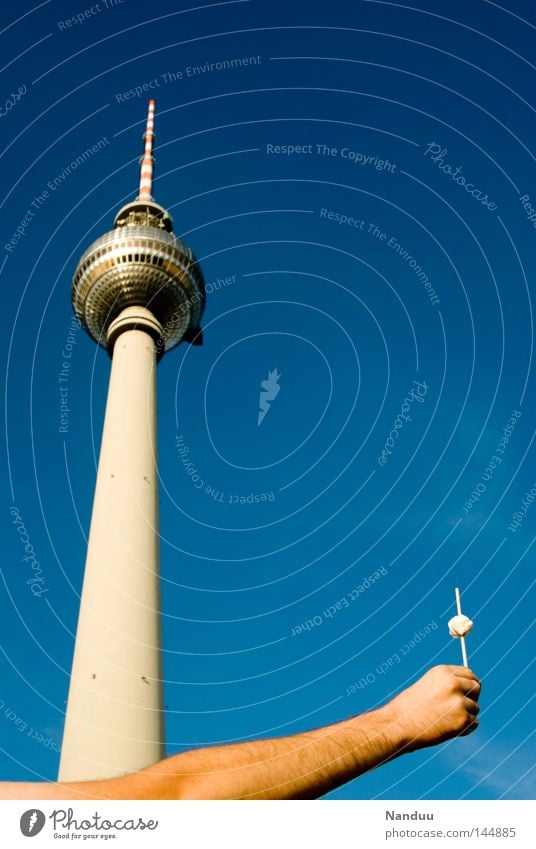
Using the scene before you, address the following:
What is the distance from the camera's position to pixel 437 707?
4.98 metres

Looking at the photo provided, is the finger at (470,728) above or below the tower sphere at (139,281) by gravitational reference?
below

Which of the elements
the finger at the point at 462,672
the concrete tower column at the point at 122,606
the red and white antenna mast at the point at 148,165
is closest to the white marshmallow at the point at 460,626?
the finger at the point at 462,672

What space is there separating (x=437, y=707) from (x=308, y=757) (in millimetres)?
1108

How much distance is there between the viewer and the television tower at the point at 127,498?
26.4 metres

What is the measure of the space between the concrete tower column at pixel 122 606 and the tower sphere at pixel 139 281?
17.8 ft

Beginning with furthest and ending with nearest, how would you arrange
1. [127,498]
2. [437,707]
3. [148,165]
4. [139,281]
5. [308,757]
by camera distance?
[148,165] → [139,281] → [127,498] → [437,707] → [308,757]

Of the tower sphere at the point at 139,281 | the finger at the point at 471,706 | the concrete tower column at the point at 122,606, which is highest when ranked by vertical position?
the tower sphere at the point at 139,281

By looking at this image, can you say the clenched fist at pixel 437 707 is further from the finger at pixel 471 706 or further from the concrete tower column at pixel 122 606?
the concrete tower column at pixel 122 606

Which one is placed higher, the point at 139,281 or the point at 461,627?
the point at 139,281

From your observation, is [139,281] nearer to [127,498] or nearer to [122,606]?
[127,498]

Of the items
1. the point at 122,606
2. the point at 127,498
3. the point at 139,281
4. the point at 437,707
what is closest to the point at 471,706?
the point at 437,707
